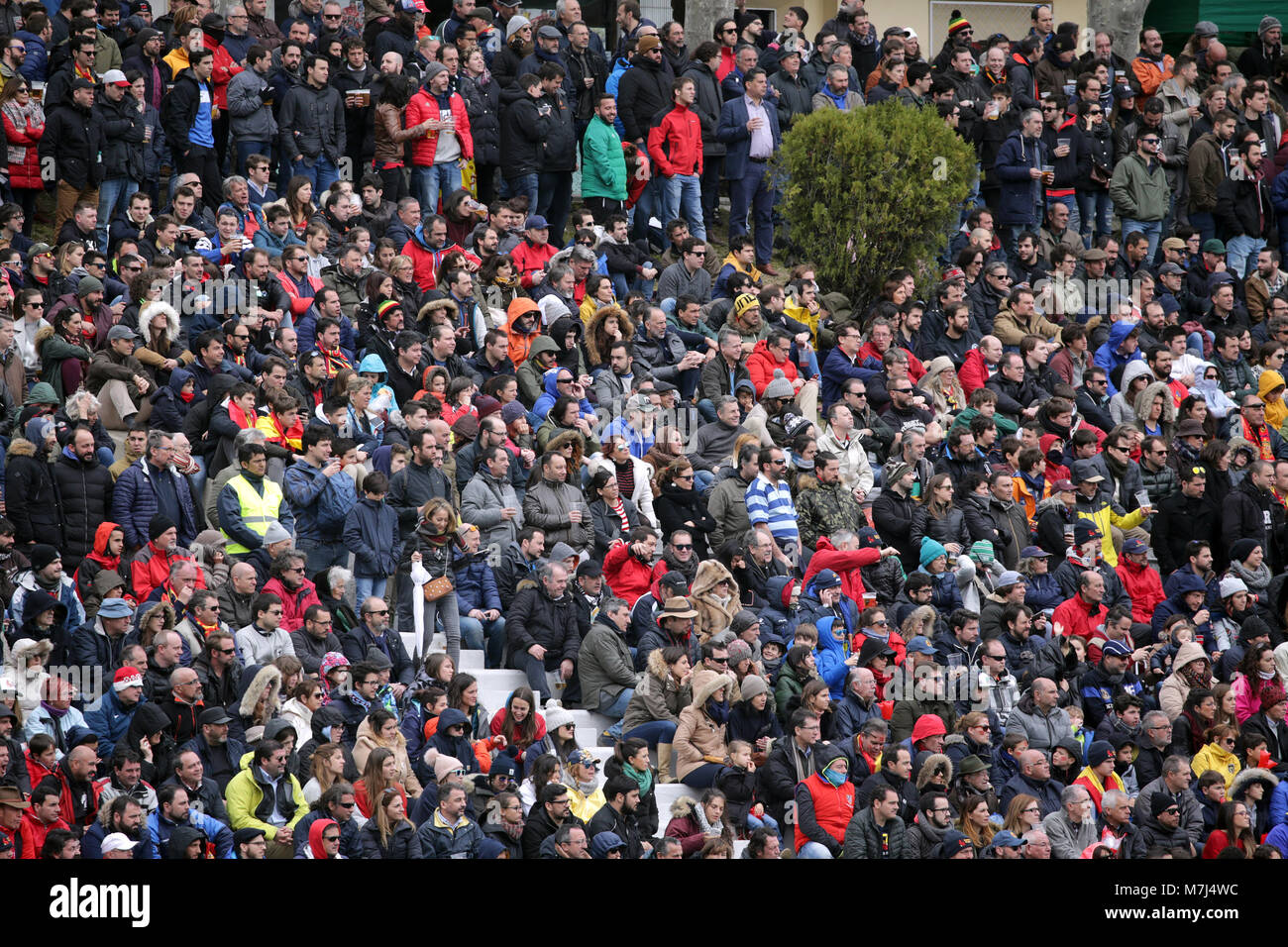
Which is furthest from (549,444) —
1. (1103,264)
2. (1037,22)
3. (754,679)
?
(1037,22)

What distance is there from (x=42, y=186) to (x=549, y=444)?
5.93 m

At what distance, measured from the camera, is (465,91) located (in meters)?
19.9

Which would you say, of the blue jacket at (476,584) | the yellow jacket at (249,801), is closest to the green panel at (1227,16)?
the blue jacket at (476,584)

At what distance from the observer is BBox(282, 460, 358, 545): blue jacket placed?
14.7 m

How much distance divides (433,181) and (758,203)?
3.57m

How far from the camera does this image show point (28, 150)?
18.0 m

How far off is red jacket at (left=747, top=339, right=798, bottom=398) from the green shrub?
266 cm

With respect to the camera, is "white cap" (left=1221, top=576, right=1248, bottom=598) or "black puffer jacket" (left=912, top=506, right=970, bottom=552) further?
"white cap" (left=1221, top=576, right=1248, bottom=598)

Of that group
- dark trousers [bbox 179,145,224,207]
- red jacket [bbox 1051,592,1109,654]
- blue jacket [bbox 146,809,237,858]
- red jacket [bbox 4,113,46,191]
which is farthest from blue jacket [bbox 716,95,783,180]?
blue jacket [bbox 146,809,237,858]

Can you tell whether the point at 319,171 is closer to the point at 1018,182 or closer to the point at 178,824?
the point at 1018,182

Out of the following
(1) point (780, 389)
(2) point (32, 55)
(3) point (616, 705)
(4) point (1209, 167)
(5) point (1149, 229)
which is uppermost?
(2) point (32, 55)

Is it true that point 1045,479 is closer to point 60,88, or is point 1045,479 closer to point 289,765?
point 289,765

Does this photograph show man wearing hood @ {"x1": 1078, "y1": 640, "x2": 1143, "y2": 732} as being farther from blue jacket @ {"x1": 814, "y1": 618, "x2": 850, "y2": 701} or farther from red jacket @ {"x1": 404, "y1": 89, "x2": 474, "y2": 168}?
red jacket @ {"x1": 404, "y1": 89, "x2": 474, "y2": 168}

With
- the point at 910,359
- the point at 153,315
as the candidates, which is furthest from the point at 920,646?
the point at 153,315
